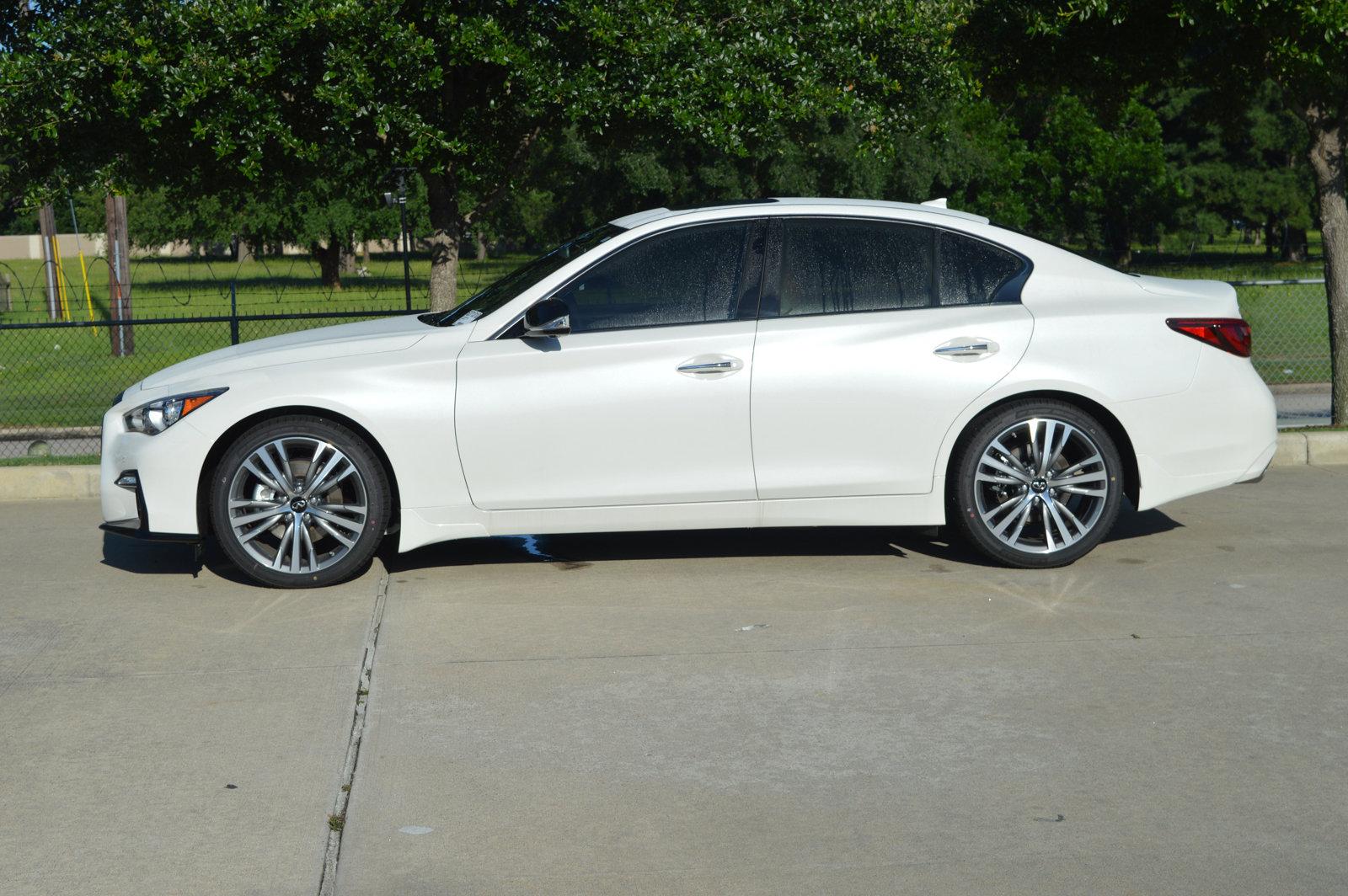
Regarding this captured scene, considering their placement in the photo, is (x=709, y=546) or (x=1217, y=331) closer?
(x=1217, y=331)

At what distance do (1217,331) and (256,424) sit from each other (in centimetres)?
455

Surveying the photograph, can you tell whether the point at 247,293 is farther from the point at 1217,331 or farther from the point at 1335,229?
the point at 1217,331

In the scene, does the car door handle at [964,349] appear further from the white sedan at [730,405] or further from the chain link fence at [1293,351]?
the chain link fence at [1293,351]

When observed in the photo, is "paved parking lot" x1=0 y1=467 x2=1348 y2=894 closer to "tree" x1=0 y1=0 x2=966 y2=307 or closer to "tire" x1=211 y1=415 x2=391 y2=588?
"tire" x1=211 y1=415 x2=391 y2=588

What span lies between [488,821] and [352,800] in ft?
1.46

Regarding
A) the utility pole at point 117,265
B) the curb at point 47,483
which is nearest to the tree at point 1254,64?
the curb at point 47,483

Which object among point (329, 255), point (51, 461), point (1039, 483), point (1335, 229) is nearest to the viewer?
point (1039, 483)

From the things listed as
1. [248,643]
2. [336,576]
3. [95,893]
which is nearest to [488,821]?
[95,893]

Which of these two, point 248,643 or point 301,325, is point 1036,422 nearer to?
point 248,643

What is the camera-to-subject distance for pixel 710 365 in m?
Result: 6.70

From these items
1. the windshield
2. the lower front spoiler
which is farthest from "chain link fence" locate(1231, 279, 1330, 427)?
the lower front spoiler

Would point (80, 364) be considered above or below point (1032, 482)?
below

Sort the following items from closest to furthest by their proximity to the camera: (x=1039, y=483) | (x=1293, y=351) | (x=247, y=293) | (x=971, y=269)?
(x=1039, y=483)
(x=971, y=269)
(x=1293, y=351)
(x=247, y=293)

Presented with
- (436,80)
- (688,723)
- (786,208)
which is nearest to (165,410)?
(786,208)
